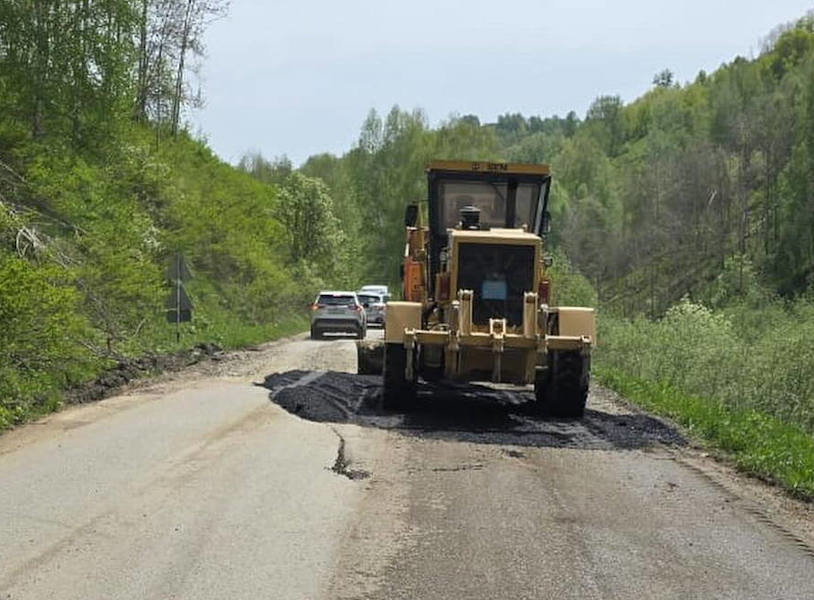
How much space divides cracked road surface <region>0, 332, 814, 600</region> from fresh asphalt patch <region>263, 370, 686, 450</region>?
0.30 ft

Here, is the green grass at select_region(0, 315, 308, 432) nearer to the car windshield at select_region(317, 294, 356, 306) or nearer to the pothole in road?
the car windshield at select_region(317, 294, 356, 306)

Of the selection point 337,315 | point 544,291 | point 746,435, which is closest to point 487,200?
point 544,291

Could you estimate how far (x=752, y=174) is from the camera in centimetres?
8031

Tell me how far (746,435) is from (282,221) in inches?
1993

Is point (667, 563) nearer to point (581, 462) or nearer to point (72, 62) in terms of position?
point (581, 462)

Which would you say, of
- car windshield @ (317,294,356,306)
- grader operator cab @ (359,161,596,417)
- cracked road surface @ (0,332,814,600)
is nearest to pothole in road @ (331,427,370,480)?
cracked road surface @ (0,332,814,600)

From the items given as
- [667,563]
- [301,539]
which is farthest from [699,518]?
[301,539]

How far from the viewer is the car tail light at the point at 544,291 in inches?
602

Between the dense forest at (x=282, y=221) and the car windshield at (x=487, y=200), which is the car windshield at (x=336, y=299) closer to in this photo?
the dense forest at (x=282, y=221)

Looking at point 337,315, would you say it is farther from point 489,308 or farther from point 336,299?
point 489,308

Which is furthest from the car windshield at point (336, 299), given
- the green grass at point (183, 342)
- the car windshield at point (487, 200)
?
the car windshield at point (487, 200)

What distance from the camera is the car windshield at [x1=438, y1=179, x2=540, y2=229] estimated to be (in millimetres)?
16375

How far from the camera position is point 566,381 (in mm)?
14727

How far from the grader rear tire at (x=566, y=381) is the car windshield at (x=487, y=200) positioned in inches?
107
